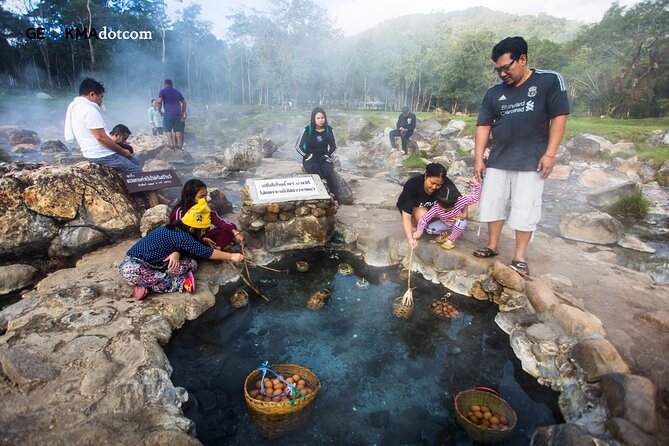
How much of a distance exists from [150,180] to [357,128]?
1576 centimetres

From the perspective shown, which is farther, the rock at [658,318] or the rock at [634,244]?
the rock at [634,244]

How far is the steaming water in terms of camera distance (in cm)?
255

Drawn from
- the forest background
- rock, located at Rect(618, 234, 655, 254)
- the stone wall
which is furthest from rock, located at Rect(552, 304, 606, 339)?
the forest background

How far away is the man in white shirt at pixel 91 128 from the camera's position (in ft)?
15.4

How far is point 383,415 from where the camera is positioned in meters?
2.66

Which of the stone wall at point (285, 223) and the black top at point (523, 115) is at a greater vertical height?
the black top at point (523, 115)

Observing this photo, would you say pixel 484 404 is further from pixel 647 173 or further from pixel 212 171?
pixel 647 173

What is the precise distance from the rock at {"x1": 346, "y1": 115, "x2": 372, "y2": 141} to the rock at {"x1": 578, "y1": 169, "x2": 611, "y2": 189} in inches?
463

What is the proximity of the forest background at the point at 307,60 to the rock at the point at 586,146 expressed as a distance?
12520mm

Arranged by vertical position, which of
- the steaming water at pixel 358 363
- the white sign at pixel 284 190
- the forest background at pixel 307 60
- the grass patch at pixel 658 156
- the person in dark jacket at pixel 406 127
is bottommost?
the steaming water at pixel 358 363

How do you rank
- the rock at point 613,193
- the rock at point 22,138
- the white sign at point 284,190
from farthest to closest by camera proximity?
1. the rock at point 22,138
2. the rock at point 613,193
3. the white sign at point 284,190

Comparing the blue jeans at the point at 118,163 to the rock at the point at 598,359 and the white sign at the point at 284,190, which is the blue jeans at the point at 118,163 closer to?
the white sign at the point at 284,190

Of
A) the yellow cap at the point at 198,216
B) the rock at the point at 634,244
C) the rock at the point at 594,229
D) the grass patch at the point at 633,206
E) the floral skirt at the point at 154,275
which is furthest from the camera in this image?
the grass patch at the point at 633,206

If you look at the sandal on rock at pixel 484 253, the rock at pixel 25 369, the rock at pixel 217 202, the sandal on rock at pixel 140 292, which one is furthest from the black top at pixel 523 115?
the rock at pixel 25 369
